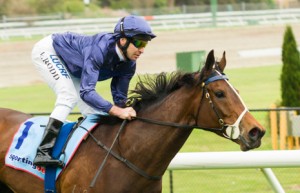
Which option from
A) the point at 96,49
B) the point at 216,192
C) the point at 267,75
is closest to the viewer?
the point at 96,49

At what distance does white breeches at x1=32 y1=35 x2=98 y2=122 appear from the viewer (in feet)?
16.2

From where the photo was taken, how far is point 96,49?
471 centimetres

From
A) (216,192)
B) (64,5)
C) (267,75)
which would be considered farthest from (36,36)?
(216,192)

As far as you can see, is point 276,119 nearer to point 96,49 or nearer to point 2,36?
point 96,49

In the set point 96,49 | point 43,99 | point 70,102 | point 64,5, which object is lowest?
point 64,5

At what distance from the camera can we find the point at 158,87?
Result: 4.76 metres

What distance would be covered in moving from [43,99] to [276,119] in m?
9.00

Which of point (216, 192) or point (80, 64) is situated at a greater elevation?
point (80, 64)

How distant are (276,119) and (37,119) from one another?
246 inches

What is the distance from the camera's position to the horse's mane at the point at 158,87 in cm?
468

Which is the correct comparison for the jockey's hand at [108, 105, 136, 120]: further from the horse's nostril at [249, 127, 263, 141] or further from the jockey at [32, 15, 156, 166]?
the horse's nostril at [249, 127, 263, 141]

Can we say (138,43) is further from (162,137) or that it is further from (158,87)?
(162,137)

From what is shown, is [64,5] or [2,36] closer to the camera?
[2,36]

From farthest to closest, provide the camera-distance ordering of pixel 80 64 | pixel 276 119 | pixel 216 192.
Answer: pixel 276 119 → pixel 216 192 → pixel 80 64
